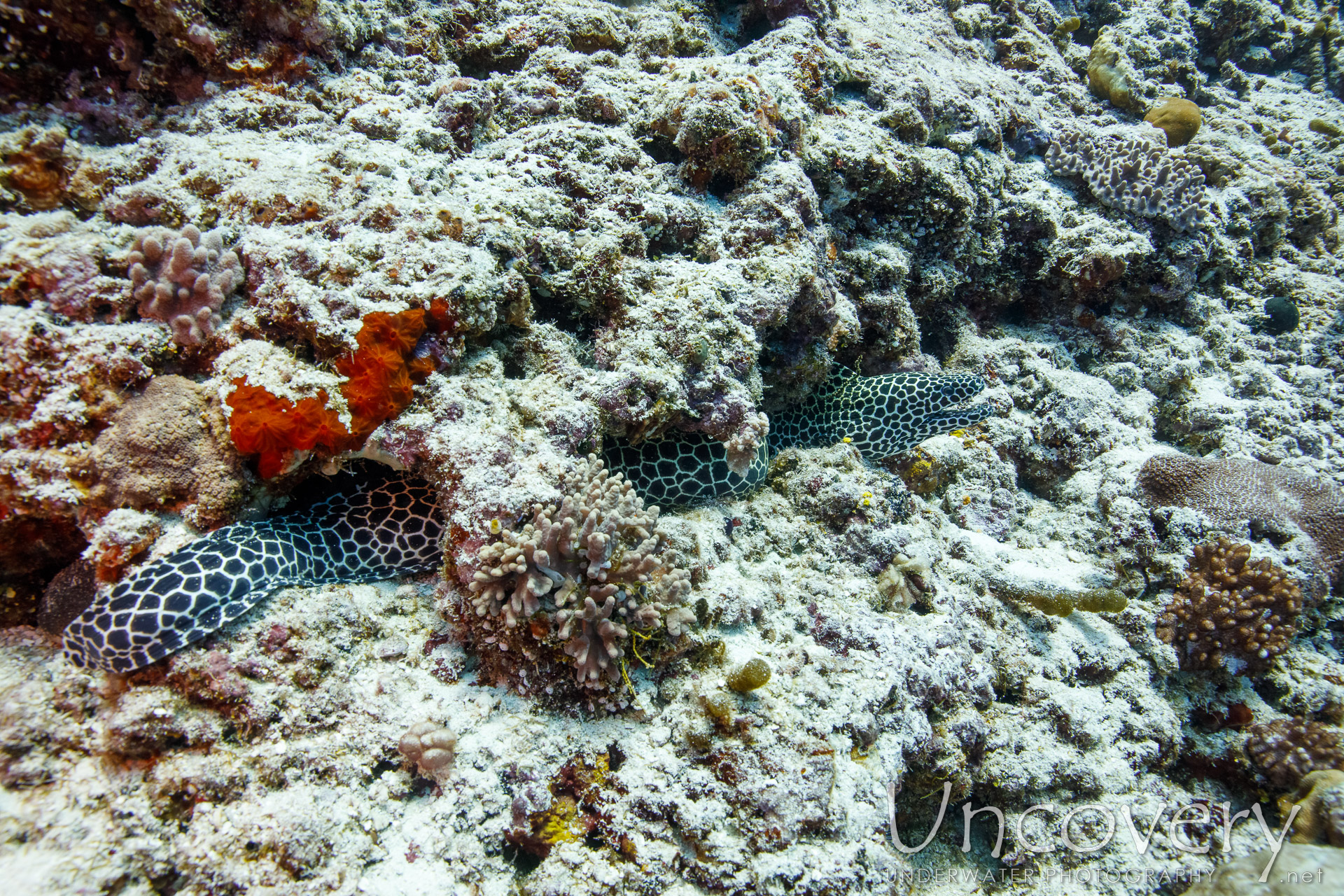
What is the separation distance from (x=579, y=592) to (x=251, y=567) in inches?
56.8

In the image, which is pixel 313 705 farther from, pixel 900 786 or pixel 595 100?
pixel 595 100

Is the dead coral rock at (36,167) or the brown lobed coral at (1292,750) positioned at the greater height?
the dead coral rock at (36,167)

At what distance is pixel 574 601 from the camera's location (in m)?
2.32

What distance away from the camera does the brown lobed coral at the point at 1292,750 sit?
3.15 meters

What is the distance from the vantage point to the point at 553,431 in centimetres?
272

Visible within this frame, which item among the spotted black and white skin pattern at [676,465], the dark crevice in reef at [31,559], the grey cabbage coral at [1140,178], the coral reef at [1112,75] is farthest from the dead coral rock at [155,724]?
the coral reef at [1112,75]

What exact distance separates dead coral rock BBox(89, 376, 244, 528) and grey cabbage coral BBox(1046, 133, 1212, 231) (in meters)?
7.54

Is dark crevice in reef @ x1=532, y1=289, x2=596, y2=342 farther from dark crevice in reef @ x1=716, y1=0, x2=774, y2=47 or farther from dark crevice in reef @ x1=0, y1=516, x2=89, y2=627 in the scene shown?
dark crevice in reef @ x1=716, y1=0, x2=774, y2=47

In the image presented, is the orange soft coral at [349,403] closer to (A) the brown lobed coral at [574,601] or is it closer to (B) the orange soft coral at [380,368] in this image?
(B) the orange soft coral at [380,368]

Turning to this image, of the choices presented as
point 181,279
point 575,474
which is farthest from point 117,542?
point 575,474

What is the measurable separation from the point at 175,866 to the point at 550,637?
4.95ft

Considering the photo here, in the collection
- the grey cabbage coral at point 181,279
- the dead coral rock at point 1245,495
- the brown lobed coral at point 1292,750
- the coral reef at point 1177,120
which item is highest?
the coral reef at point 1177,120

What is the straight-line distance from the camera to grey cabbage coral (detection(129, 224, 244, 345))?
8.18ft

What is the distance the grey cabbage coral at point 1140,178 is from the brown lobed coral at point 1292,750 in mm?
4635
